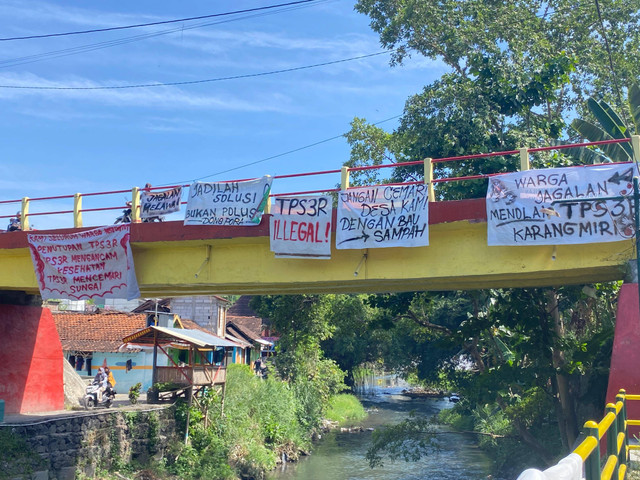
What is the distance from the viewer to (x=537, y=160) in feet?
56.9

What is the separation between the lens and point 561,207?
407 inches

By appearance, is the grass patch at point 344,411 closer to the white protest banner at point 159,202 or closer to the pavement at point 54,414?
the pavement at point 54,414

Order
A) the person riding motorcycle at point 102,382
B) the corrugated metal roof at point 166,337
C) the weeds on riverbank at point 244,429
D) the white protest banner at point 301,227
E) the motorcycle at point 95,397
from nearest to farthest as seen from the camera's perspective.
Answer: the white protest banner at point 301,227, the motorcycle at point 95,397, the person riding motorcycle at point 102,382, the weeds on riverbank at point 244,429, the corrugated metal roof at point 166,337

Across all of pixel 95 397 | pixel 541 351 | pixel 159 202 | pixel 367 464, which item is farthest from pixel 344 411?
pixel 159 202

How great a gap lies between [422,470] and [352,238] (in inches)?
696

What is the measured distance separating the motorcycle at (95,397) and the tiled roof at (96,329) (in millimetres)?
11036

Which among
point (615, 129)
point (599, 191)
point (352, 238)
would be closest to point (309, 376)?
point (615, 129)

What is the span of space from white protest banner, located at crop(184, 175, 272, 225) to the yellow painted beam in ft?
1.45

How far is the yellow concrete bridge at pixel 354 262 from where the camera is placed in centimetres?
1084

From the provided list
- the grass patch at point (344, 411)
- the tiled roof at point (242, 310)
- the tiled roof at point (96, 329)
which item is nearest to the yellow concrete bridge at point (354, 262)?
the tiled roof at point (96, 329)

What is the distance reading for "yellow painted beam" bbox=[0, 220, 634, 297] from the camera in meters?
10.8

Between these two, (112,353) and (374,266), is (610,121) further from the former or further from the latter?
(112,353)

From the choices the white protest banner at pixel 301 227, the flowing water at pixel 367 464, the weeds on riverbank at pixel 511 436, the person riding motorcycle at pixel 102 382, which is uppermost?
the white protest banner at pixel 301 227

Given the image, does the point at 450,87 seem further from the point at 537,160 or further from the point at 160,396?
the point at 160,396
